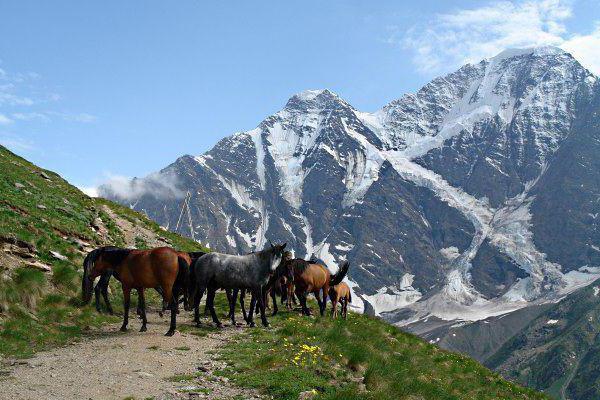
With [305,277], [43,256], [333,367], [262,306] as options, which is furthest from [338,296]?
[43,256]

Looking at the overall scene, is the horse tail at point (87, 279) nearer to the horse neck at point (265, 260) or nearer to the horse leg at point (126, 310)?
the horse leg at point (126, 310)

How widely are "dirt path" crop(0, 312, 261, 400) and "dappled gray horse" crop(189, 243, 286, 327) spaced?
3.61 metres

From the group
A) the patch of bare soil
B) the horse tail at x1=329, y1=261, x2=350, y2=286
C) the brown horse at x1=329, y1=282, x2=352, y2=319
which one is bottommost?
the brown horse at x1=329, y1=282, x2=352, y2=319

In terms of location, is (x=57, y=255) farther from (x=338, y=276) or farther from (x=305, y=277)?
(x=338, y=276)

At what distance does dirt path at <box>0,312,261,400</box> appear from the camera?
40.1ft

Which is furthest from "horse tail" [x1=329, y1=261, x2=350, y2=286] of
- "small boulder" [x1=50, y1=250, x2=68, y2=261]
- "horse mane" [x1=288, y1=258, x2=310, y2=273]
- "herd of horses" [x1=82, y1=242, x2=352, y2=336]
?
"small boulder" [x1=50, y1=250, x2=68, y2=261]

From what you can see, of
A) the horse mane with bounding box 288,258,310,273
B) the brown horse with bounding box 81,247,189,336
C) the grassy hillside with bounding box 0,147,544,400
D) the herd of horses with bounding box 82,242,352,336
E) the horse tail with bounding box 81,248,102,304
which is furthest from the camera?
the horse mane with bounding box 288,258,310,273

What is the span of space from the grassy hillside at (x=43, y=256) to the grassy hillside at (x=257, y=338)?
1.8 inches

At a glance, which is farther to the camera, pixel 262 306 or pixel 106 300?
pixel 106 300

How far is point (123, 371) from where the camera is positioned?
13969 mm

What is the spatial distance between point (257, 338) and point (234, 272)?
12.3 feet

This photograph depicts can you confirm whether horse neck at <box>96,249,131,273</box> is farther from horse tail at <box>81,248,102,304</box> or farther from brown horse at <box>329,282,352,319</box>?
brown horse at <box>329,282,352,319</box>

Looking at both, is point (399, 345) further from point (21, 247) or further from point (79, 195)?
point (79, 195)

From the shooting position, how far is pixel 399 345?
26656 mm
